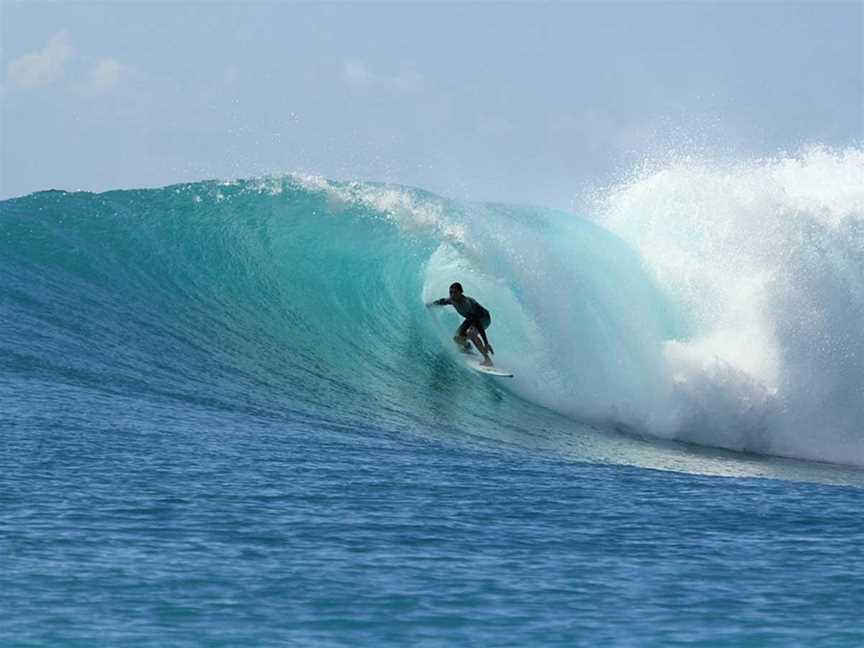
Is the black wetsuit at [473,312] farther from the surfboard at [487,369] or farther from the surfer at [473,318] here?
the surfboard at [487,369]

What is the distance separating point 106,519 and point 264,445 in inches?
108

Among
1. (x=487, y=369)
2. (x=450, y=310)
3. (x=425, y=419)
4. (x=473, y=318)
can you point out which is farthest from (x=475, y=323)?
(x=425, y=419)

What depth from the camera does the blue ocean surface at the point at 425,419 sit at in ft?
22.9

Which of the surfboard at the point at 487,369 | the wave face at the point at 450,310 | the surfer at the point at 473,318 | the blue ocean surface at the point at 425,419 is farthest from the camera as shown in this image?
the surfer at the point at 473,318

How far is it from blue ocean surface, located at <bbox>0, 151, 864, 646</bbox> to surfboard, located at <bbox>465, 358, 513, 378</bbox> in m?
0.27

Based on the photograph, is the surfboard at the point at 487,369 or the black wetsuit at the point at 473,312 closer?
the surfboard at the point at 487,369

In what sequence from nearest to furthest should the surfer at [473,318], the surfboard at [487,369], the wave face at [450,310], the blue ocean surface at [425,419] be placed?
the blue ocean surface at [425,419] → the wave face at [450,310] → the surfboard at [487,369] → the surfer at [473,318]

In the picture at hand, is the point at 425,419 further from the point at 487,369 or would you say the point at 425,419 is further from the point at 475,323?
the point at 475,323

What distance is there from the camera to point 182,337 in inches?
622

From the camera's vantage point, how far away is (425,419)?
13.4 metres

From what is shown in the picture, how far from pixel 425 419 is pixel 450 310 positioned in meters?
5.24

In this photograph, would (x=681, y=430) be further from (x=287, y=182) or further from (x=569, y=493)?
(x=287, y=182)

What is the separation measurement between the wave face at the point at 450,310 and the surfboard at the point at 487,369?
153 millimetres

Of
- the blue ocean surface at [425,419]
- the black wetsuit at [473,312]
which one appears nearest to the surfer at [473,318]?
the black wetsuit at [473,312]
